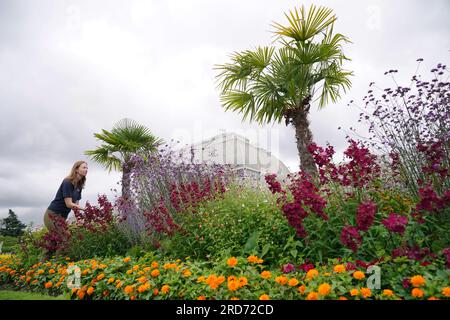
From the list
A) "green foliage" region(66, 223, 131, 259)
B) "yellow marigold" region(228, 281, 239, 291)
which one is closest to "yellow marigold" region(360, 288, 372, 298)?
"yellow marigold" region(228, 281, 239, 291)

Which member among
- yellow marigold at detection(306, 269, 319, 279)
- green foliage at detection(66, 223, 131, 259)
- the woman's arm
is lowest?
yellow marigold at detection(306, 269, 319, 279)

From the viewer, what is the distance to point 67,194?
5.75 meters

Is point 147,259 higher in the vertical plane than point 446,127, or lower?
lower

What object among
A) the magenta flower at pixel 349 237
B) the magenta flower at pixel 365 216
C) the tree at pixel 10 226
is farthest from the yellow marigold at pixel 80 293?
the tree at pixel 10 226

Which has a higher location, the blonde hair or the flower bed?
the blonde hair

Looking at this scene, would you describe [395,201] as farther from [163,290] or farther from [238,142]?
[238,142]

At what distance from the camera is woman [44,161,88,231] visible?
578 cm

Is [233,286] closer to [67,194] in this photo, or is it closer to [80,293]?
[80,293]

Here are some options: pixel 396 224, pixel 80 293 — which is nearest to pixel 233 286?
pixel 396 224

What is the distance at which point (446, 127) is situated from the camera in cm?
407

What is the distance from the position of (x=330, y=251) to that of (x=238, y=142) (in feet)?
32.9

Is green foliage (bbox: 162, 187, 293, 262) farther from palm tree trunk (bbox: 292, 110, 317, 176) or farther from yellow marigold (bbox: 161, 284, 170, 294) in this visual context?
palm tree trunk (bbox: 292, 110, 317, 176)

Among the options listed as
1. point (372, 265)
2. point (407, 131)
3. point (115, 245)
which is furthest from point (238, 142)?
point (372, 265)

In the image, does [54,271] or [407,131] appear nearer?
[407,131]
